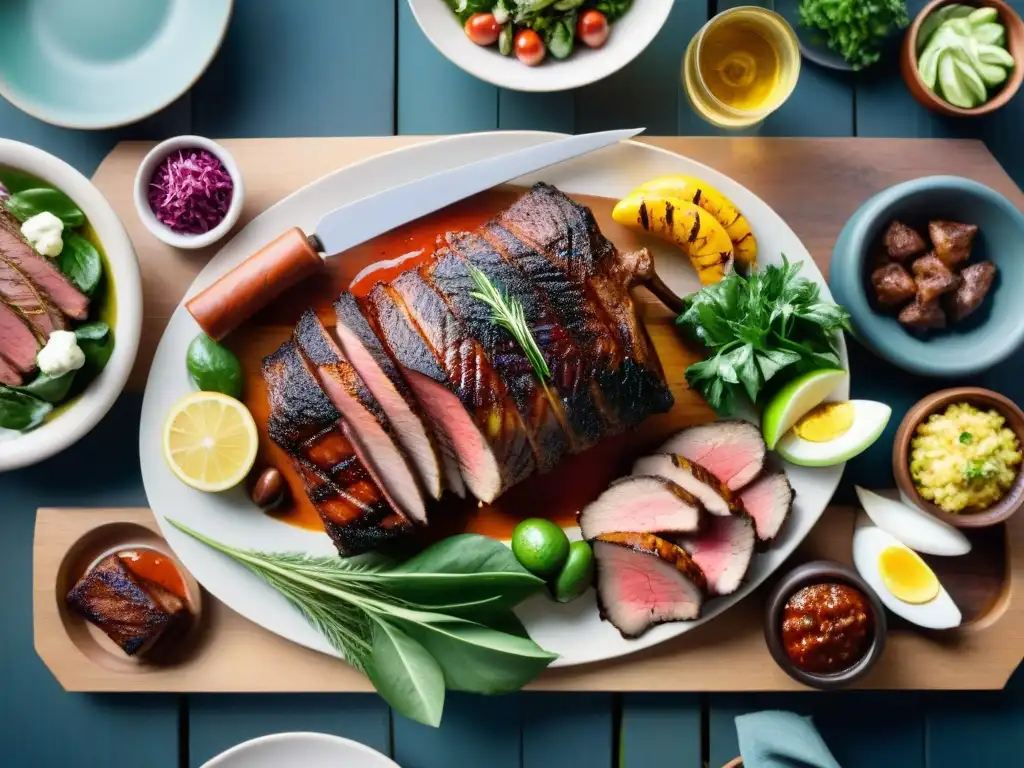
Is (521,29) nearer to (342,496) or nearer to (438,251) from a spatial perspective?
(438,251)

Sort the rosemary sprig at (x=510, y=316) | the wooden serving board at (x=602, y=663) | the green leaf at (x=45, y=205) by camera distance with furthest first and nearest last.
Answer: the wooden serving board at (x=602, y=663), the green leaf at (x=45, y=205), the rosemary sprig at (x=510, y=316)

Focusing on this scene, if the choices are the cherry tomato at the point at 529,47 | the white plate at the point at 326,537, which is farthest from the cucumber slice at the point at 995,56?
the cherry tomato at the point at 529,47

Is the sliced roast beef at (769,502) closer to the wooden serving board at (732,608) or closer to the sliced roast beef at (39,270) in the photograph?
the wooden serving board at (732,608)

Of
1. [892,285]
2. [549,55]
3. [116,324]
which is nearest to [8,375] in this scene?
[116,324]

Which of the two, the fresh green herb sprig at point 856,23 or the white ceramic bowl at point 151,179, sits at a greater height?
the fresh green herb sprig at point 856,23

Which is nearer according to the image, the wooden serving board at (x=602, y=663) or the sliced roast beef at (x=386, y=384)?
the sliced roast beef at (x=386, y=384)

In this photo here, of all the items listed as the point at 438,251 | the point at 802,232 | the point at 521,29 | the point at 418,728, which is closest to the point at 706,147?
the point at 802,232

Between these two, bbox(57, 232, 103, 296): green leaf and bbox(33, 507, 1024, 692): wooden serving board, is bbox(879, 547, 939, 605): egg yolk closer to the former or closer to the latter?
bbox(33, 507, 1024, 692): wooden serving board
